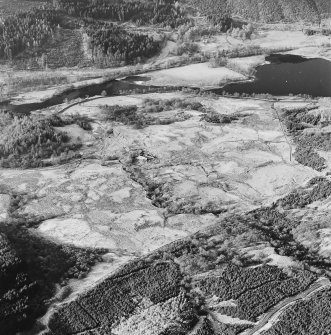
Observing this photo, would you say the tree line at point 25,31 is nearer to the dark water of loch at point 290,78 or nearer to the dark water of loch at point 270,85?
the dark water of loch at point 270,85

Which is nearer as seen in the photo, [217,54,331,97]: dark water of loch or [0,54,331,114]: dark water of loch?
[0,54,331,114]: dark water of loch

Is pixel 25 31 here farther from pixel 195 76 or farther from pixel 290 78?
pixel 290 78

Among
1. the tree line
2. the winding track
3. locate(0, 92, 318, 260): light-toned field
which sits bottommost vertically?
the winding track

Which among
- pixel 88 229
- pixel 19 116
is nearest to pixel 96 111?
pixel 19 116

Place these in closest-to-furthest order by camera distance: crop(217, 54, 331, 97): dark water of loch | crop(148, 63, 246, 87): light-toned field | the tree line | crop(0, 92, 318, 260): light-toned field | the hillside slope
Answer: crop(0, 92, 318, 260): light-toned field, crop(217, 54, 331, 97): dark water of loch, crop(148, 63, 246, 87): light-toned field, the tree line, the hillside slope

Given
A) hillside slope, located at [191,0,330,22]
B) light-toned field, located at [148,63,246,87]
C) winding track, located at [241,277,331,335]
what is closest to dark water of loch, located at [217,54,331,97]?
light-toned field, located at [148,63,246,87]

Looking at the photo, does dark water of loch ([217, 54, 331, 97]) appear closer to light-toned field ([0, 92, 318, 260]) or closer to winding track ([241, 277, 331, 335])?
light-toned field ([0, 92, 318, 260])

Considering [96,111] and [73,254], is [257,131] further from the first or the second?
[73,254]

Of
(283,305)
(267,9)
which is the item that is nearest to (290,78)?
(267,9)
